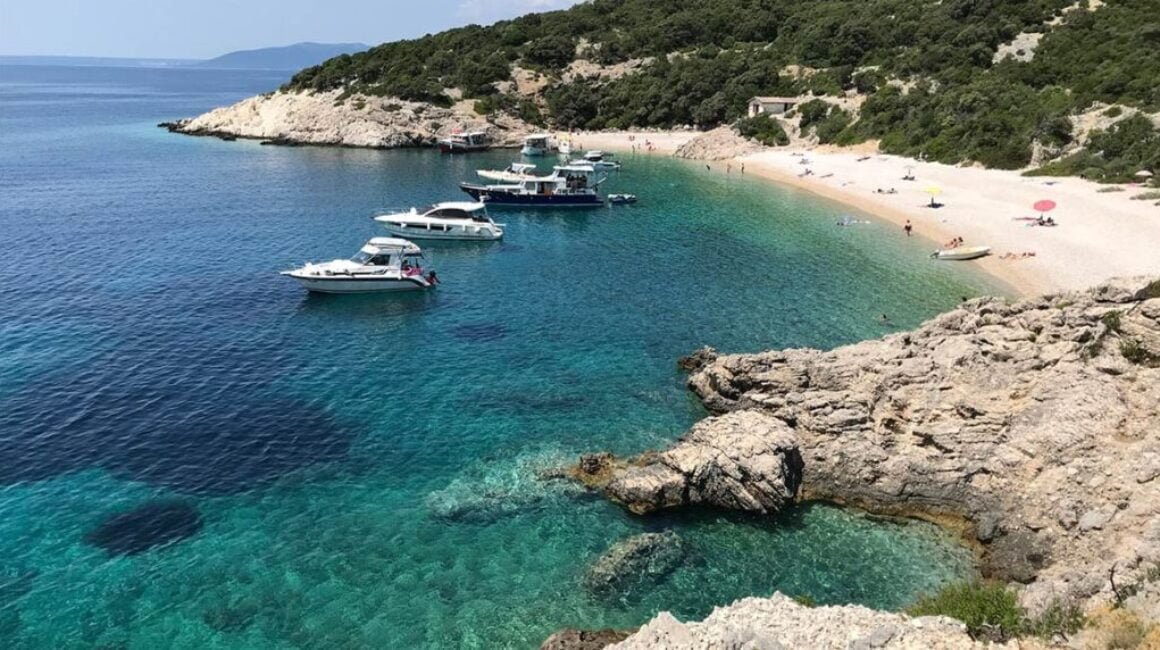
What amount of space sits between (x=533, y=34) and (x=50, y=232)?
361 feet

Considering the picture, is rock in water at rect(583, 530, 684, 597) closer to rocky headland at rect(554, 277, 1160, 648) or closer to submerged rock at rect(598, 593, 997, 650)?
rocky headland at rect(554, 277, 1160, 648)

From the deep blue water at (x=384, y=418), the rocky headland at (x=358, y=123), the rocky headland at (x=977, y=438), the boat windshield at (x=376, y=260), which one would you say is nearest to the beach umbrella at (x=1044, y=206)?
the deep blue water at (x=384, y=418)

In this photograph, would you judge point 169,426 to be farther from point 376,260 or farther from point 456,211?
point 456,211

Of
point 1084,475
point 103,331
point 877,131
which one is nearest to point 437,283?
point 103,331

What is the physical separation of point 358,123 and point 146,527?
108779 millimetres

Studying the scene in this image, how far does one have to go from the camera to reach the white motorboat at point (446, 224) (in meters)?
65.4

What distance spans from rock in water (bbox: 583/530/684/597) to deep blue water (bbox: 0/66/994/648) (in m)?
0.44

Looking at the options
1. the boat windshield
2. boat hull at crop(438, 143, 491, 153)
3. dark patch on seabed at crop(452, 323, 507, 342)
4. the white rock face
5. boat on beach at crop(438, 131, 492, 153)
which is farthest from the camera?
boat on beach at crop(438, 131, 492, 153)

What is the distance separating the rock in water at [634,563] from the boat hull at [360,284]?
3133cm

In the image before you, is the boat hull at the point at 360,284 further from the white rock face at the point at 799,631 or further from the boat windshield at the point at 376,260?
the white rock face at the point at 799,631

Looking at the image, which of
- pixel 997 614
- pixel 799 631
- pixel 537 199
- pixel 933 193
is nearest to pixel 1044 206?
pixel 933 193

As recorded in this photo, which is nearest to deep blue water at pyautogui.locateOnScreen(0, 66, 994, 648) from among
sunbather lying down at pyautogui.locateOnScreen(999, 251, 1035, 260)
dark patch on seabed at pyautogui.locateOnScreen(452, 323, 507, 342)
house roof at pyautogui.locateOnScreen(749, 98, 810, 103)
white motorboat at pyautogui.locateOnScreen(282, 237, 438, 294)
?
dark patch on seabed at pyautogui.locateOnScreen(452, 323, 507, 342)

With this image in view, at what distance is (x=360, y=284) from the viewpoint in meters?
50.0

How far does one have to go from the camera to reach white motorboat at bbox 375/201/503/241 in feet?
214
